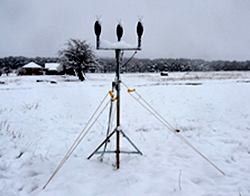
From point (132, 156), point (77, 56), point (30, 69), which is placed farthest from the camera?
point (30, 69)

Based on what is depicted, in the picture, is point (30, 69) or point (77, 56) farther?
point (30, 69)

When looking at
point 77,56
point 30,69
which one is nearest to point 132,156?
point 77,56

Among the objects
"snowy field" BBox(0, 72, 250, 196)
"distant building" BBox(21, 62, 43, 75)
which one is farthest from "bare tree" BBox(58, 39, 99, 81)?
"distant building" BBox(21, 62, 43, 75)

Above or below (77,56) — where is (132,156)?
below

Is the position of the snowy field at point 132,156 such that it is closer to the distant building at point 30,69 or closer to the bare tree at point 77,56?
the bare tree at point 77,56

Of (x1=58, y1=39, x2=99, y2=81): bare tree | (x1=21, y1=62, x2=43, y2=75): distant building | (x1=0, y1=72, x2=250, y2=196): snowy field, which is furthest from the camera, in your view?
(x1=21, y1=62, x2=43, y2=75): distant building

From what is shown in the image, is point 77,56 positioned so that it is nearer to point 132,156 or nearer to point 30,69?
point 132,156

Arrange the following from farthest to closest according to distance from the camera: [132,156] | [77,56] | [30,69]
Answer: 1. [30,69]
2. [77,56]
3. [132,156]

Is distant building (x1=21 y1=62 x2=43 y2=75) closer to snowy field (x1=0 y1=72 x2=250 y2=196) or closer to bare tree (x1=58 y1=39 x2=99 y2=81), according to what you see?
bare tree (x1=58 y1=39 x2=99 y2=81)

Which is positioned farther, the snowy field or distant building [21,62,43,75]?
distant building [21,62,43,75]

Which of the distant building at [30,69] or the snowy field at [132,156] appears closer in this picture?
the snowy field at [132,156]

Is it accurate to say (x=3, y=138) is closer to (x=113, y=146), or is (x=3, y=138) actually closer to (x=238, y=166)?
(x=113, y=146)

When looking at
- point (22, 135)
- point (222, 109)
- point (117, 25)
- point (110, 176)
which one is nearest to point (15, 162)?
point (22, 135)

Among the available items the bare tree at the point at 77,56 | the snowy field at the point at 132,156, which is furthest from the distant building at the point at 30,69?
the snowy field at the point at 132,156
